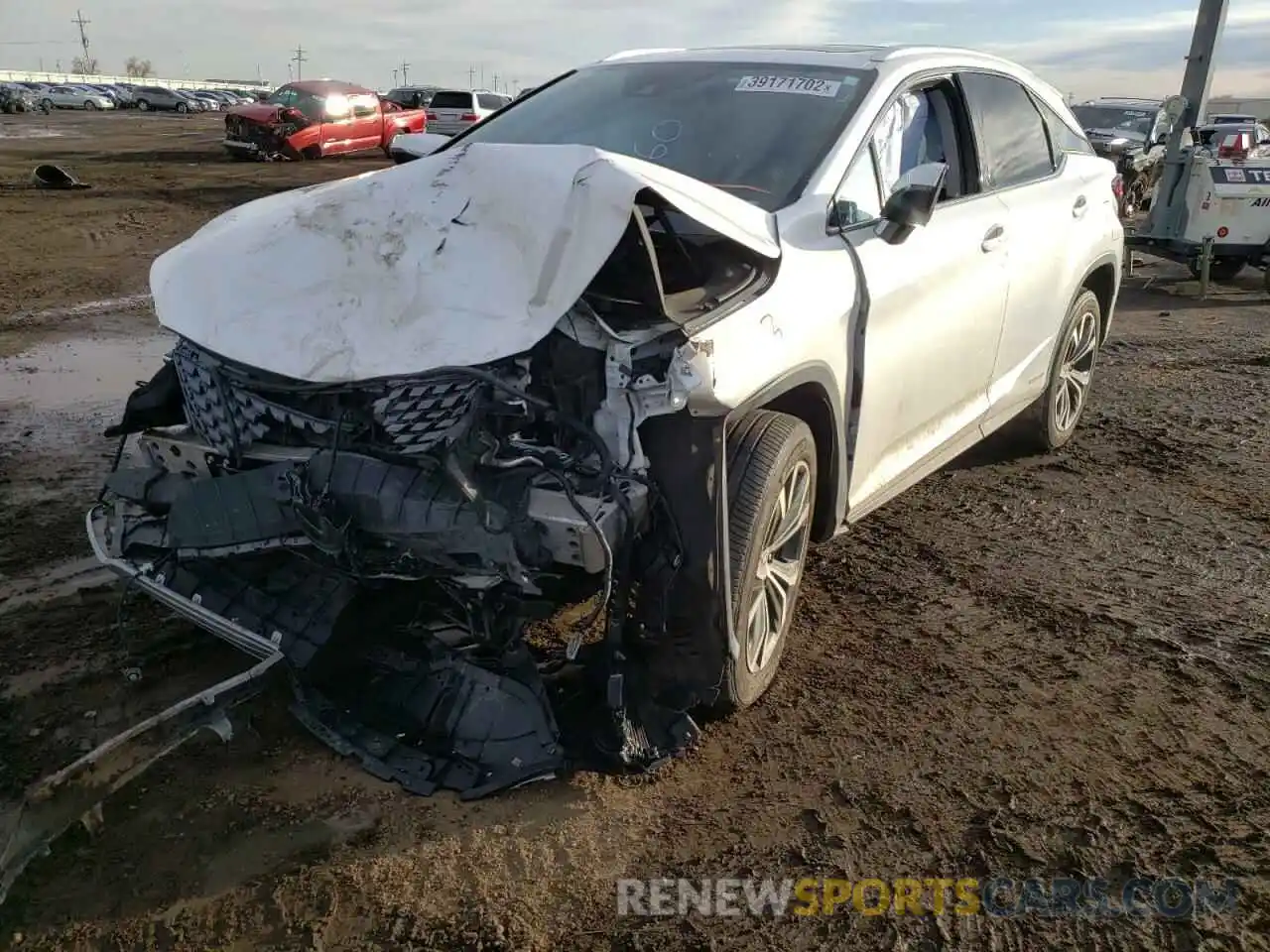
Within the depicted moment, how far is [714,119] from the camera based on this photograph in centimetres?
390

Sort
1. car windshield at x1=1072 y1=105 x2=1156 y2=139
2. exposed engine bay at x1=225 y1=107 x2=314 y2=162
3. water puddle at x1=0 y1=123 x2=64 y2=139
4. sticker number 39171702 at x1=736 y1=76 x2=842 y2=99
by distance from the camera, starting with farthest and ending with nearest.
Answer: water puddle at x1=0 y1=123 x2=64 y2=139, exposed engine bay at x1=225 y1=107 x2=314 y2=162, car windshield at x1=1072 y1=105 x2=1156 y2=139, sticker number 39171702 at x1=736 y1=76 x2=842 y2=99

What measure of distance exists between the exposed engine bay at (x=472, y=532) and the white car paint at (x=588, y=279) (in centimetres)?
10

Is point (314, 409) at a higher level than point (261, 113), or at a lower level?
higher

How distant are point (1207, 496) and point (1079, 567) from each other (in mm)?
1324

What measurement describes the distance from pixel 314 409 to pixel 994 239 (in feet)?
9.48

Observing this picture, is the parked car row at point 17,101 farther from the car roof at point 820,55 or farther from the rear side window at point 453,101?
the car roof at point 820,55

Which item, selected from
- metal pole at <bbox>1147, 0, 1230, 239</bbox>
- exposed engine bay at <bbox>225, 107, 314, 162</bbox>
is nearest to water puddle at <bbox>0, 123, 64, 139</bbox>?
exposed engine bay at <bbox>225, 107, 314, 162</bbox>

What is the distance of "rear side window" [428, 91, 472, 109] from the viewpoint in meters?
27.2

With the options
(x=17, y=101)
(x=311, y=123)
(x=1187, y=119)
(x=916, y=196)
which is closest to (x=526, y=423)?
(x=916, y=196)

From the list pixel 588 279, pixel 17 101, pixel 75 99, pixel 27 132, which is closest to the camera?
pixel 588 279

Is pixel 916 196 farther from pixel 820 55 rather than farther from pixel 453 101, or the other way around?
pixel 453 101

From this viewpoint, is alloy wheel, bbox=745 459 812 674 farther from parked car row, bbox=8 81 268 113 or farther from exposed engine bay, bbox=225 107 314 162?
parked car row, bbox=8 81 268 113

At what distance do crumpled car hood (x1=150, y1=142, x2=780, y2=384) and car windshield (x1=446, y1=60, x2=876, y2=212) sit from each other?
450 mm

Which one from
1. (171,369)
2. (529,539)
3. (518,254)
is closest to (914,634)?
(529,539)
